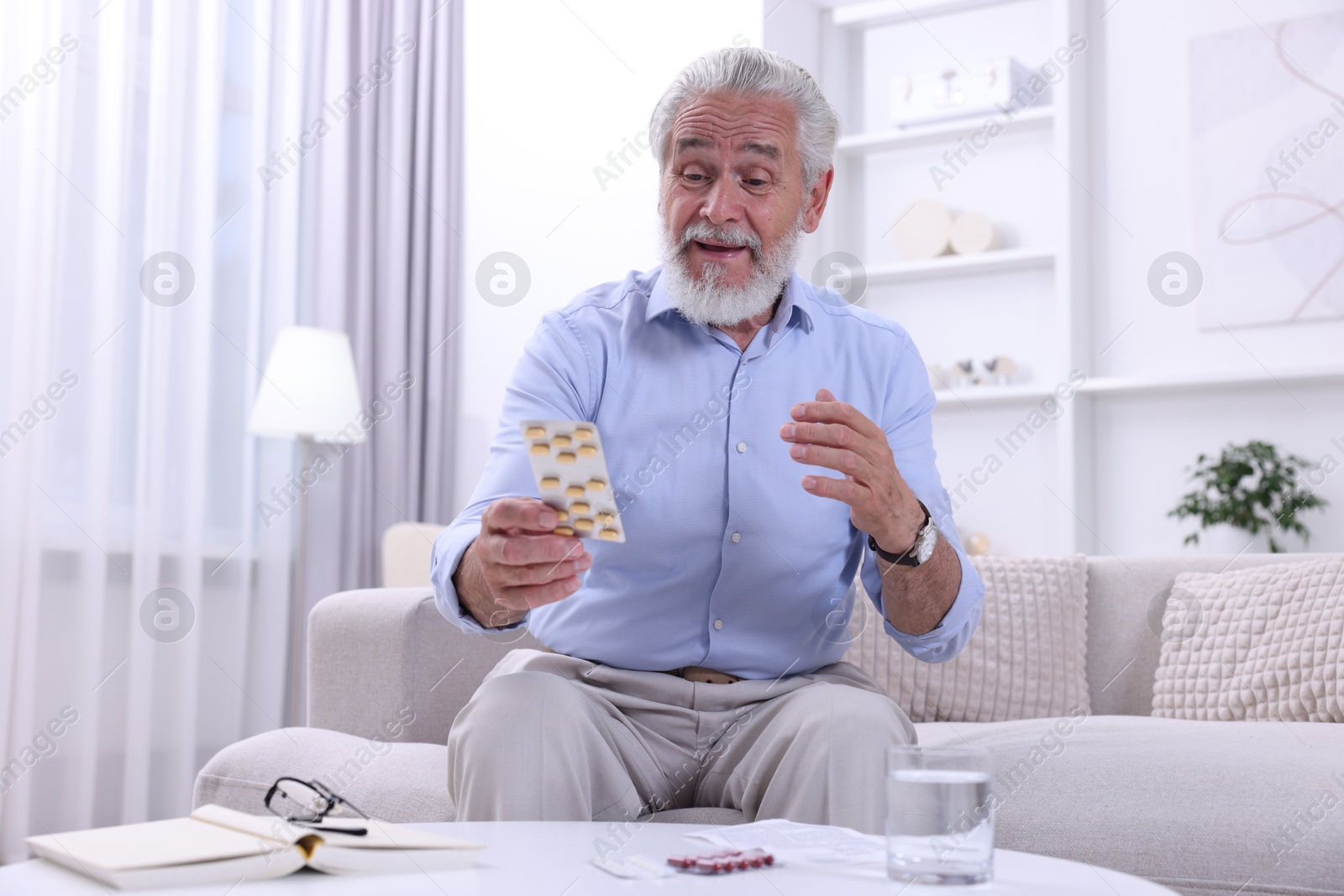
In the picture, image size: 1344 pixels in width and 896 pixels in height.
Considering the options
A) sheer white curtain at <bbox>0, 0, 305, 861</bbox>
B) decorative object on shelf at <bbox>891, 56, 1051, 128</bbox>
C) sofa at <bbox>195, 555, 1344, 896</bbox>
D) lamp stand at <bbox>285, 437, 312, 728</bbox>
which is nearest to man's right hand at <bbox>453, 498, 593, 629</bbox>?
sofa at <bbox>195, 555, 1344, 896</bbox>

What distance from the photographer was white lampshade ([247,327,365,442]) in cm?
320

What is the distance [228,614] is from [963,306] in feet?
7.80

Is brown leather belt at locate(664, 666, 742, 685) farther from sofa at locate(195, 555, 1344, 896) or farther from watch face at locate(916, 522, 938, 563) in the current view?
watch face at locate(916, 522, 938, 563)

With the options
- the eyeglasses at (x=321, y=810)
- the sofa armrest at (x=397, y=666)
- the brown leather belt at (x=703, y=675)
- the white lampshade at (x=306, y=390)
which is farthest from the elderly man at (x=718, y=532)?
the white lampshade at (x=306, y=390)

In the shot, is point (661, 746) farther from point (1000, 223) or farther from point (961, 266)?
point (1000, 223)

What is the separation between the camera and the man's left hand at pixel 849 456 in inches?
48.3

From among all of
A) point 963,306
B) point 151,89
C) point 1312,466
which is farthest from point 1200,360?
point 151,89

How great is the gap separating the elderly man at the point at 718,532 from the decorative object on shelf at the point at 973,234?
84.9 inches

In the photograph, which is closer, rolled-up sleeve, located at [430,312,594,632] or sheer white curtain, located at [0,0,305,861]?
rolled-up sleeve, located at [430,312,594,632]

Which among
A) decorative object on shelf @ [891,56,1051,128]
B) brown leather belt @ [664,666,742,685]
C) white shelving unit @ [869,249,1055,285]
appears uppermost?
decorative object on shelf @ [891,56,1051,128]

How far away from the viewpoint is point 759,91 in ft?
5.32

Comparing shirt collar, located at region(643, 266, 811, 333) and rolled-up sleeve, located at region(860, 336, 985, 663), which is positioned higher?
shirt collar, located at region(643, 266, 811, 333)

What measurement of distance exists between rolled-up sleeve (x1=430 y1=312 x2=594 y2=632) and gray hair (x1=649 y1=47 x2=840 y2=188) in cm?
31

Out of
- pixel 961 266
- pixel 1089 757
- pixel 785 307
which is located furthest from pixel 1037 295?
pixel 1089 757
